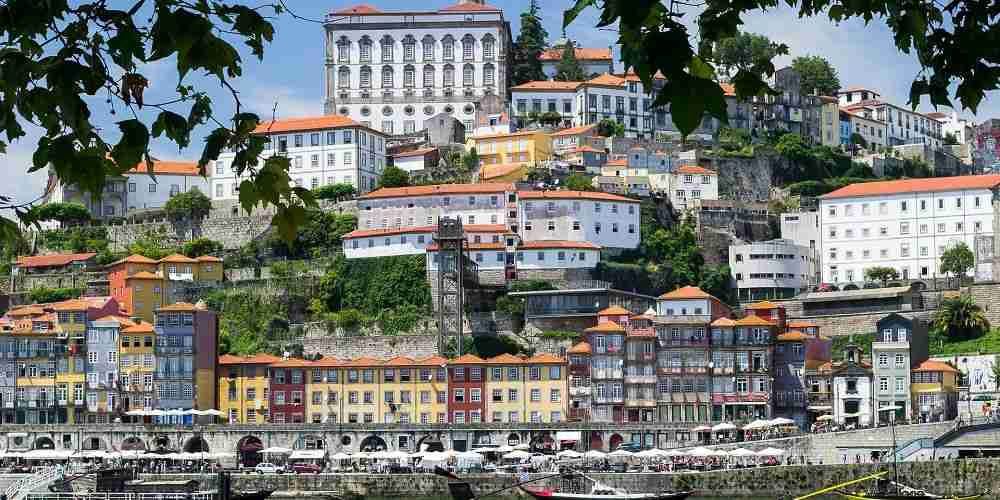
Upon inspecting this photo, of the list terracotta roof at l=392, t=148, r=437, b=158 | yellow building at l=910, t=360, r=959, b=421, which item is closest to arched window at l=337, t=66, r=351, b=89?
terracotta roof at l=392, t=148, r=437, b=158

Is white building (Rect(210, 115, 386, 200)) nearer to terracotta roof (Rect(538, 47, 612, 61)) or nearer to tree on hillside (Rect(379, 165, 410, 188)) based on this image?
tree on hillside (Rect(379, 165, 410, 188))

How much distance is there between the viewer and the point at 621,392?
221 ft

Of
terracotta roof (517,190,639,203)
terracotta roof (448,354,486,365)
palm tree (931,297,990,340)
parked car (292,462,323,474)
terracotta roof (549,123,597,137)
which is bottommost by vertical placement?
parked car (292,462,323,474)

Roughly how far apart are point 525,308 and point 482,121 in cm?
2660

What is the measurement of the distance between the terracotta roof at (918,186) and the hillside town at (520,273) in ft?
0.53

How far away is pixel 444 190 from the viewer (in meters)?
84.6

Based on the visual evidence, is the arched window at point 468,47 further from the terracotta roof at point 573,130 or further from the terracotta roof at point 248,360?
the terracotta roof at point 248,360

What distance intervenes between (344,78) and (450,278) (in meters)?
32.5

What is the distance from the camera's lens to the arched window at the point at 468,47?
10444 centimetres

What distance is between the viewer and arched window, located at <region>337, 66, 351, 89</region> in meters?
105

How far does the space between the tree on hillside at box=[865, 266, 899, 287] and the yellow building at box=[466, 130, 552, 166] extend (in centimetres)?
1964

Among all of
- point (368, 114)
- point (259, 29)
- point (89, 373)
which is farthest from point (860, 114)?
point (259, 29)

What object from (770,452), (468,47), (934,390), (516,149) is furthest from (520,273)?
(468,47)

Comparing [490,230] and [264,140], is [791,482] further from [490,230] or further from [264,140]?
[264,140]
